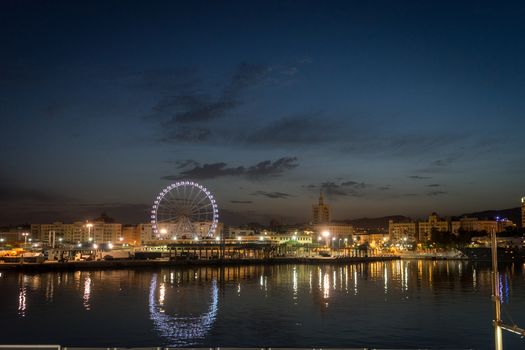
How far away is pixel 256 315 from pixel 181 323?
560 centimetres

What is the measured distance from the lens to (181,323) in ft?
109

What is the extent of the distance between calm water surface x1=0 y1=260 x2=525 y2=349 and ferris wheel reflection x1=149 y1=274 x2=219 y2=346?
0.20 ft

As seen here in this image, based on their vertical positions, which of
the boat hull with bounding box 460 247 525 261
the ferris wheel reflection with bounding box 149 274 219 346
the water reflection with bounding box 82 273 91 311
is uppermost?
the ferris wheel reflection with bounding box 149 274 219 346

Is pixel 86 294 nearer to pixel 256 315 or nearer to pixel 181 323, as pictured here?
pixel 181 323

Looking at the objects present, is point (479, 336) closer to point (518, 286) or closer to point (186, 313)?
point (186, 313)

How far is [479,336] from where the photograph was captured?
97.1ft

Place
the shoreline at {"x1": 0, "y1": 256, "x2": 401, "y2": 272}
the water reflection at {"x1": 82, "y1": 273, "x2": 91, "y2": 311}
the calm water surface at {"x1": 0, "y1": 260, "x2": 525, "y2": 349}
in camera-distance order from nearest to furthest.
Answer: the calm water surface at {"x1": 0, "y1": 260, "x2": 525, "y2": 349}, the water reflection at {"x1": 82, "y1": 273, "x2": 91, "y2": 311}, the shoreline at {"x1": 0, "y1": 256, "x2": 401, "y2": 272}

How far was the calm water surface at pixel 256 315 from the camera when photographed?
94.7ft

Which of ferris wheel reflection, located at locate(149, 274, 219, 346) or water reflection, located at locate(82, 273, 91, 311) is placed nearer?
ferris wheel reflection, located at locate(149, 274, 219, 346)

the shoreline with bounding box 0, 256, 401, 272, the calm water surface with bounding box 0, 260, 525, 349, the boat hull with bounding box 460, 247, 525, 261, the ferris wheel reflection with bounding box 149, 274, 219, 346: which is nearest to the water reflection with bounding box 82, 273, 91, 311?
the calm water surface with bounding box 0, 260, 525, 349

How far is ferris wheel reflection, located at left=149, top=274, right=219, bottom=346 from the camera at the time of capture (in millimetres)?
28938

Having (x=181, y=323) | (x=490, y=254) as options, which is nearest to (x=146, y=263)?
(x=181, y=323)

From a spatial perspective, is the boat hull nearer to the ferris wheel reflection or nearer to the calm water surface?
the calm water surface

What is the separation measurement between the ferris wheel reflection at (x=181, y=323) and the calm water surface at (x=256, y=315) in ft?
0.20
